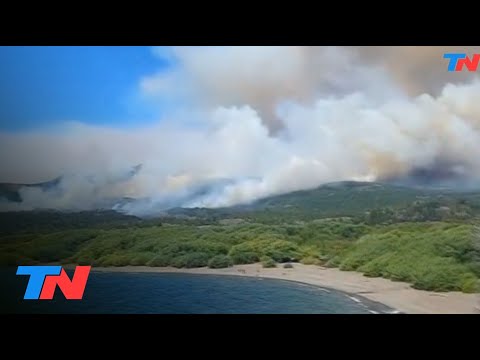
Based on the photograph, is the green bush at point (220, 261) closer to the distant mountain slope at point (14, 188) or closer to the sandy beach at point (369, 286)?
→ the sandy beach at point (369, 286)

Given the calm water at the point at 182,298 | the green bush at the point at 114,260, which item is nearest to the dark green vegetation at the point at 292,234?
the green bush at the point at 114,260

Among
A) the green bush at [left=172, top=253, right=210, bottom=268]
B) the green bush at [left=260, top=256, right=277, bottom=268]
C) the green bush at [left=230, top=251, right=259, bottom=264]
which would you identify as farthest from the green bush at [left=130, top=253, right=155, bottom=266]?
the green bush at [left=260, top=256, right=277, bottom=268]

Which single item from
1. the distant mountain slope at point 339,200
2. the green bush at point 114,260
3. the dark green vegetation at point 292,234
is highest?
the distant mountain slope at point 339,200

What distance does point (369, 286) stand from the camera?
18.6 ft

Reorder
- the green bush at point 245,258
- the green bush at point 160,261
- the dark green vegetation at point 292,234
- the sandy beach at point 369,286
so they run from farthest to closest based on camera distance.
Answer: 1. the green bush at point 245,258
2. the green bush at point 160,261
3. the dark green vegetation at point 292,234
4. the sandy beach at point 369,286

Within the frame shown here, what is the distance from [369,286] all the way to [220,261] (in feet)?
5.96

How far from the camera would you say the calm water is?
5258 mm

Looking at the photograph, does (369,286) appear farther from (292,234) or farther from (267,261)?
(267,261)

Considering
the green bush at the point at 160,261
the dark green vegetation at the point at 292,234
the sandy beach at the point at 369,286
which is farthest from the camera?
the green bush at the point at 160,261

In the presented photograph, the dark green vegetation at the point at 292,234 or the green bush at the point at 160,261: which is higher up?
the dark green vegetation at the point at 292,234

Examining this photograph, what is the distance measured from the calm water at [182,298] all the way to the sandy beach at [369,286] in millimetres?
109

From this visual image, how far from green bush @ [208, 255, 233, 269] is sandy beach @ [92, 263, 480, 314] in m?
0.05

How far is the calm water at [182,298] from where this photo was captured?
207 inches
